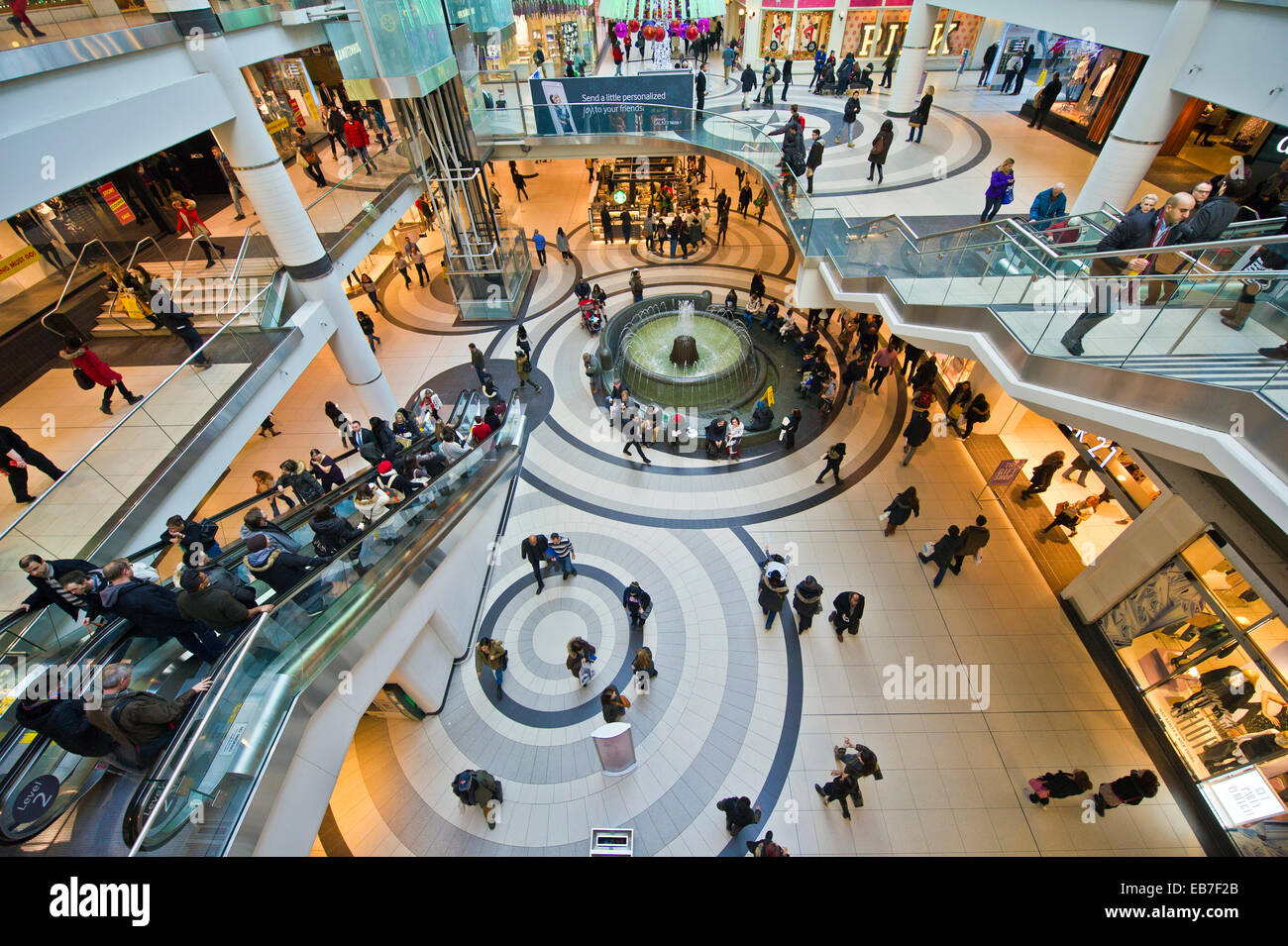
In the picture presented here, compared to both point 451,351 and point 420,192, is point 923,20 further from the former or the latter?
point 451,351

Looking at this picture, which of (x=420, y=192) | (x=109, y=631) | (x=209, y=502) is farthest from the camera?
(x=420, y=192)

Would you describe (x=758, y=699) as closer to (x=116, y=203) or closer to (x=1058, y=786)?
(x=1058, y=786)

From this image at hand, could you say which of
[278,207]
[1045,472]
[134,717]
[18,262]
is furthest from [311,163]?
[1045,472]

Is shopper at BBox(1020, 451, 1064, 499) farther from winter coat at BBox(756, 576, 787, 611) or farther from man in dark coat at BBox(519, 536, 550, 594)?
man in dark coat at BBox(519, 536, 550, 594)

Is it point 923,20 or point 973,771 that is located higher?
point 923,20

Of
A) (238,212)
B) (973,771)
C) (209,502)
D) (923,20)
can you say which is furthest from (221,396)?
(923,20)

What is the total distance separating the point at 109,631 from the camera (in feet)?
15.9

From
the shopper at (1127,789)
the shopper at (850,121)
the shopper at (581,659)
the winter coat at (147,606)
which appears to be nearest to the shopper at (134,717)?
the winter coat at (147,606)

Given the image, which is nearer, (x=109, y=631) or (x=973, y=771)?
(x=109, y=631)

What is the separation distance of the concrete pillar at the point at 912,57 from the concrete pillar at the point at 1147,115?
388 inches

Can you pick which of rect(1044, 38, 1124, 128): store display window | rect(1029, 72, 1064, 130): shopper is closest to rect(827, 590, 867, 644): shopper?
rect(1044, 38, 1124, 128): store display window

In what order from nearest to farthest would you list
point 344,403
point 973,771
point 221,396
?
1. point 973,771
2. point 221,396
3. point 344,403

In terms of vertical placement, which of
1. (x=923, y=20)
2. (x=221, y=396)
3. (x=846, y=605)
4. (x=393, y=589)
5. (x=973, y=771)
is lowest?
(x=973, y=771)

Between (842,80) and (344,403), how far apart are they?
73.2ft
